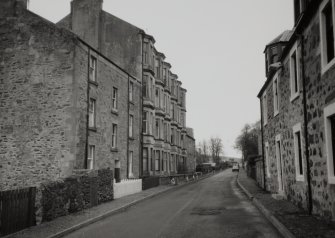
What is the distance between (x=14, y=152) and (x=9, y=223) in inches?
453

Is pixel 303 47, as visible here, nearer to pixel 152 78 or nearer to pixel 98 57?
pixel 98 57

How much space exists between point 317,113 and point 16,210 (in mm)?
9270

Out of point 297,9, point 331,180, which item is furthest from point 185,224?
point 297,9

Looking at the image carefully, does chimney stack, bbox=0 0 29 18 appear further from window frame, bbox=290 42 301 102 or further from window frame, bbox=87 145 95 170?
window frame, bbox=290 42 301 102

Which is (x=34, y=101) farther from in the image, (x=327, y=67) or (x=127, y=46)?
(x=327, y=67)

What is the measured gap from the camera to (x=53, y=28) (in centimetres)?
2152

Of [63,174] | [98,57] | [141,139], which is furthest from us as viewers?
[141,139]

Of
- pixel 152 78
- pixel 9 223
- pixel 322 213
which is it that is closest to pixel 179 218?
pixel 322 213

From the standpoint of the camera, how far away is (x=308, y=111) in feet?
38.7

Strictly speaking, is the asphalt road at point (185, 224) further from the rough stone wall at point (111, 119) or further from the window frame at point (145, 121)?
the window frame at point (145, 121)

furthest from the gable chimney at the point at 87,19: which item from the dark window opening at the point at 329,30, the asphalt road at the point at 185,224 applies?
the dark window opening at the point at 329,30

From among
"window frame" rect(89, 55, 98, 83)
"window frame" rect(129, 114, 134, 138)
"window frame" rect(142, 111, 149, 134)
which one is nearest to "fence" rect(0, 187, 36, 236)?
"window frame" rect(89, 55, 98, 83)

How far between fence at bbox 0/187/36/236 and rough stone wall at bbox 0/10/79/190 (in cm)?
814

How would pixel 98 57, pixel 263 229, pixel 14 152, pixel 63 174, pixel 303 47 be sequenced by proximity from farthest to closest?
pixel 98 57
pixel 14 152
pixel 63 174
pixel 303 47
pixel 263 229
